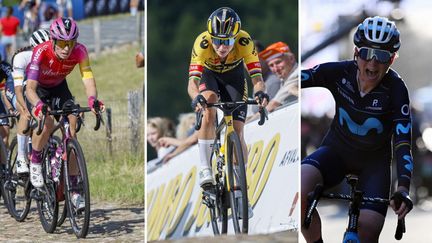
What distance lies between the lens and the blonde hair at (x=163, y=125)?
394 inches

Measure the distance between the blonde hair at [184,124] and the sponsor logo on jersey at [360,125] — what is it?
251 cm

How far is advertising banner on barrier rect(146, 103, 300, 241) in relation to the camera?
350 inches

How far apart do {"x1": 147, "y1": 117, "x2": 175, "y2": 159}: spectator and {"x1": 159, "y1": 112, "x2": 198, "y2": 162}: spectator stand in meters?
0.05

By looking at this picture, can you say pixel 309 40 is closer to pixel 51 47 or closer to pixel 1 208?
pixel 51 47

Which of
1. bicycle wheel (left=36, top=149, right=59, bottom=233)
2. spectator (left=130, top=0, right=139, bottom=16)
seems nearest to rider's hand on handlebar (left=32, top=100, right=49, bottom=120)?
bicycle wheel (left=36, top=149, right=59, bottom=233)

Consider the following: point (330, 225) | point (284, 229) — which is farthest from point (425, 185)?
point (284, 229)

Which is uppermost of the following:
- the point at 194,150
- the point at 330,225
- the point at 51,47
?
the point at 51,47

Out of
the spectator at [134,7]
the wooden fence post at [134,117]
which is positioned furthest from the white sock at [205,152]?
the spectator at [134,7]

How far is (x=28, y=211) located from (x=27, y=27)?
17.5 ft

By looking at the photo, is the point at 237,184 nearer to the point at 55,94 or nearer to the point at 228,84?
the point at 228,84

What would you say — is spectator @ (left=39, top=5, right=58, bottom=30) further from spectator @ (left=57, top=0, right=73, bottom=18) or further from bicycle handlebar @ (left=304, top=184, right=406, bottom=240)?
bicycle handlebar @ (left=304, top=184, right=406, bottom=240)

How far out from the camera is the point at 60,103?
896 centimetres

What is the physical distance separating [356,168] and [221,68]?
1.79 m

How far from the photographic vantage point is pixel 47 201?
9.16 m
